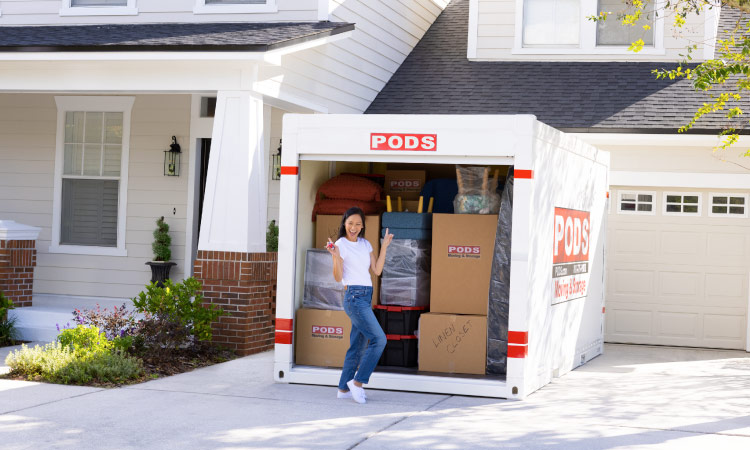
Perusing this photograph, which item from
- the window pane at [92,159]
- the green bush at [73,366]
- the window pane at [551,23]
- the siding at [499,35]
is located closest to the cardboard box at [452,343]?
the green bush at [73,366]

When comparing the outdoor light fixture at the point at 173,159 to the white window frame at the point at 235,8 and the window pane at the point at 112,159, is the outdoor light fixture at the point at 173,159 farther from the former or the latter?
the white window frame at the point at 235,8

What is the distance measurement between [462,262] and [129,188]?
6574 mm

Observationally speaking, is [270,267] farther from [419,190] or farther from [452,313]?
[452,313]

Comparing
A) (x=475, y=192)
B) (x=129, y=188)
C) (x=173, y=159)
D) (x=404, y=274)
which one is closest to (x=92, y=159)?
(x=129, y=188)

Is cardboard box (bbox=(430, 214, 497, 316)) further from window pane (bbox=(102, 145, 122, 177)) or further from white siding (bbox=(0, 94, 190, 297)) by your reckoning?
window pane (bbox=(102, 145, 122, 177))

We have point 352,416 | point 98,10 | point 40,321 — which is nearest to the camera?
point 352,416

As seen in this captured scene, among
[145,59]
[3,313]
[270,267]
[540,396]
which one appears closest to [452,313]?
[540,396]

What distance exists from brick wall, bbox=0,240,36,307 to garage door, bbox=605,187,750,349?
7.92 metres

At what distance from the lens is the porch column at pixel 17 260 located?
1227 cm

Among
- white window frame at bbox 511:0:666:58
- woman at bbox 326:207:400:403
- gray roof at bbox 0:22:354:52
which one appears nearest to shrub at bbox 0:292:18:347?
gray roof at bbox 0:22:354:52

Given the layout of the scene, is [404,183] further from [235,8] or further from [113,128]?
[113,128]

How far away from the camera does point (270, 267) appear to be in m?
11.7

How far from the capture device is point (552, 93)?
48.3 ft

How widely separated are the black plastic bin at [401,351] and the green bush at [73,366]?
245 centimetres
